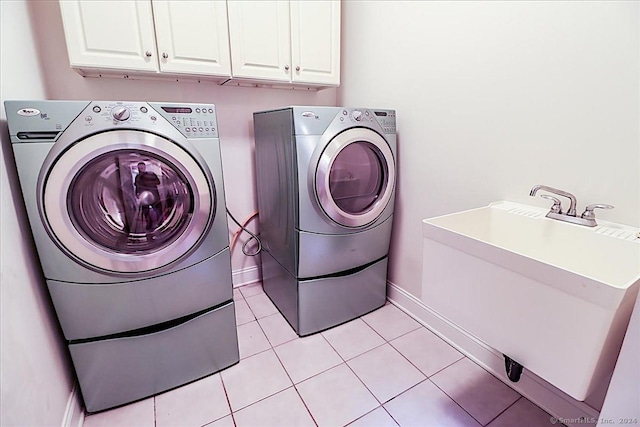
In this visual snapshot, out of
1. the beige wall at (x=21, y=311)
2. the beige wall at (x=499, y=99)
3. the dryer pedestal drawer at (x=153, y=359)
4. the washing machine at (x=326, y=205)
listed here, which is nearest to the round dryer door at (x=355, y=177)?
the washing machine at (x=326, y=205)

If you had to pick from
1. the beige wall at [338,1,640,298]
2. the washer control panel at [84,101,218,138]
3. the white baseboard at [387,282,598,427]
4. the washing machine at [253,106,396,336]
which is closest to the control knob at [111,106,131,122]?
the washer control panel at [84,101,218,138]

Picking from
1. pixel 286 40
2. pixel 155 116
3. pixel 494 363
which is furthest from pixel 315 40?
pixel 494 363

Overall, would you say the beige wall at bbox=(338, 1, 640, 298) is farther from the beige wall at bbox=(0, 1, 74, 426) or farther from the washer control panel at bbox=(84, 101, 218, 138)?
the beige wall at bbox=(0, 1, 74, 426)

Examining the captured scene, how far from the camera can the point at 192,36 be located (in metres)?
1.54

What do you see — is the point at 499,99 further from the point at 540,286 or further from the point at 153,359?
the point at 153,359

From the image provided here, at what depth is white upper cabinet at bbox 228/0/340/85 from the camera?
5.48ft

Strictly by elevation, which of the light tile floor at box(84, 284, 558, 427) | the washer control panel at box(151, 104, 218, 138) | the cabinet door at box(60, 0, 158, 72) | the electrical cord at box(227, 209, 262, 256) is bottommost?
the light tile floor at box(84, 284, 558, 427)

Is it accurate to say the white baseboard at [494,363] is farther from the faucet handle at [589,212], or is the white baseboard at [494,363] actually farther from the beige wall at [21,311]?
the beige wall at [21,311]

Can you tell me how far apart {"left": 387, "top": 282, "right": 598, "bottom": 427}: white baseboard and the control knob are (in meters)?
1.77

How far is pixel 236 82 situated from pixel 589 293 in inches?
77.2

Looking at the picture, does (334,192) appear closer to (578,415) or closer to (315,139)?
(315,139)

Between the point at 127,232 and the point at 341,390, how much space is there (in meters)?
1.17

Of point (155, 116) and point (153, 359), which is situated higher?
point (155, 116)

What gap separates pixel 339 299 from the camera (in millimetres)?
1842
